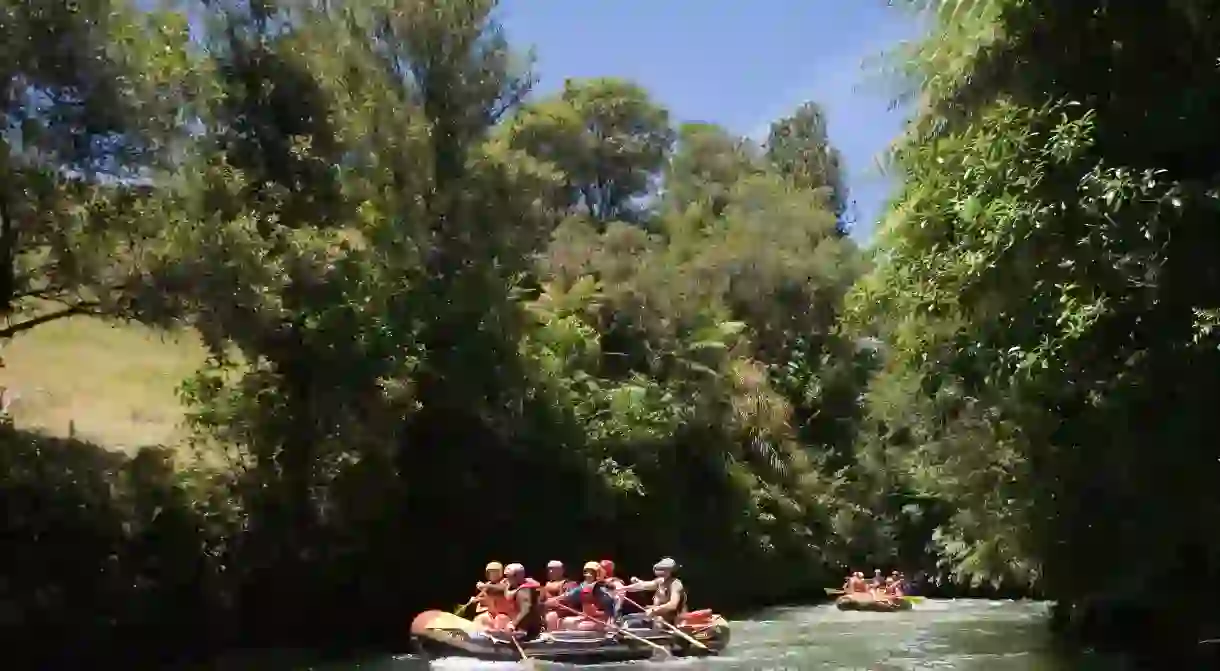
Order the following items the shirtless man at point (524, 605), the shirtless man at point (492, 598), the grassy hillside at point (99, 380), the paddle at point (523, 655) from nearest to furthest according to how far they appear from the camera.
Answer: the paddle at point (523, 655)
the shirtless man at point (492, 598)
the shirtless man at point (524, 605)
the grassy hillside at point (99, 380)

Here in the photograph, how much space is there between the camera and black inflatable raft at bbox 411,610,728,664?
1859cm

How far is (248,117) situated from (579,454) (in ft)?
35.2

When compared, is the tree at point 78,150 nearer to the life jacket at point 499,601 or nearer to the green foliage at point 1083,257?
the life jacket at point 499,601

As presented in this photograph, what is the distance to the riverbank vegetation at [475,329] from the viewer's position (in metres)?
13.0

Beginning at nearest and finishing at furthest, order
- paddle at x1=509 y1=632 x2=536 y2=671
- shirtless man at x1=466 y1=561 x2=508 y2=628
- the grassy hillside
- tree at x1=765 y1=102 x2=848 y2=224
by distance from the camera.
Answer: paddle at x1=509 y1=632 x2=536 y2=671 → shirtless man at x1=466 y1=561 x2=508 y2=628 → the grassy hillside → tree at x1=765 y1=102 x2=848 y2=224

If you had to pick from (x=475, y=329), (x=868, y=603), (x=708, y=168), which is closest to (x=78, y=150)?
(x=475, y=329)

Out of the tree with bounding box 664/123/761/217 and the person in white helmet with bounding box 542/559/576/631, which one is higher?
the tree with bounding box 664/123/761/217

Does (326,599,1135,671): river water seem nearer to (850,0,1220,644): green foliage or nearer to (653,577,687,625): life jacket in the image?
(653,577,687,625): life jacket

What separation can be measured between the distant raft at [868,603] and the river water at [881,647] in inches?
17.7

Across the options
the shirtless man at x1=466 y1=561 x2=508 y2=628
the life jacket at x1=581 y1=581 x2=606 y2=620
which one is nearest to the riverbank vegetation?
the shirtless man at x1=466 y1=561 x2=508 y2=628

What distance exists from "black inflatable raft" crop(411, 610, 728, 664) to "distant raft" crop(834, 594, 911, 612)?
535 inches

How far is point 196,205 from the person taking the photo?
20.8 metres

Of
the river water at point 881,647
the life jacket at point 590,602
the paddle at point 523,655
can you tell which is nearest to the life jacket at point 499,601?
the paddle at point 523,655

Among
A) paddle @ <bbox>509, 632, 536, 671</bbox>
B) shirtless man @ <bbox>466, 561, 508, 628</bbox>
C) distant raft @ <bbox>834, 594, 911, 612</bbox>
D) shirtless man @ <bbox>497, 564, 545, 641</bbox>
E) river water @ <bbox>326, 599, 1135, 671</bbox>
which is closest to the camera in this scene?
river water @ <bbox>326, 599, 1135, 671</bbox>
